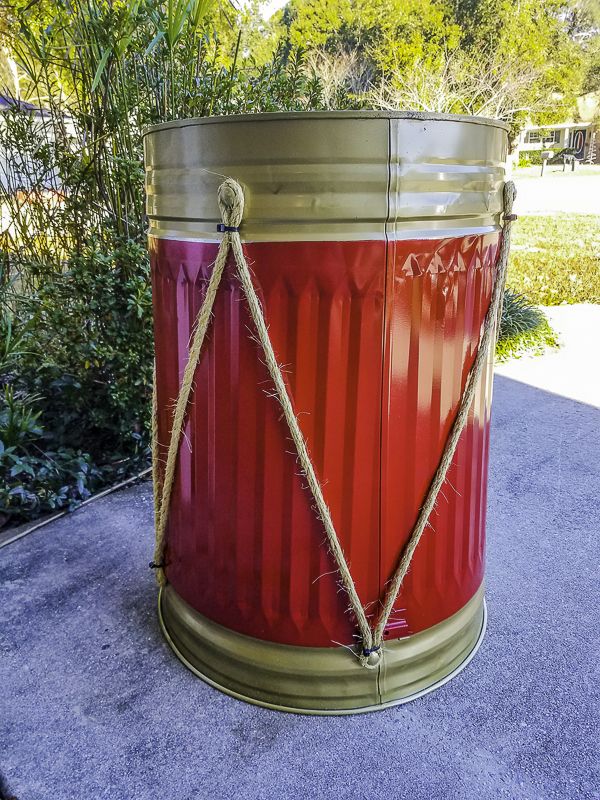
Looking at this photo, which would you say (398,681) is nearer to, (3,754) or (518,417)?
(3,754)

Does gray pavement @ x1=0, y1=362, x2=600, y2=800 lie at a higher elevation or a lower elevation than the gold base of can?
lower

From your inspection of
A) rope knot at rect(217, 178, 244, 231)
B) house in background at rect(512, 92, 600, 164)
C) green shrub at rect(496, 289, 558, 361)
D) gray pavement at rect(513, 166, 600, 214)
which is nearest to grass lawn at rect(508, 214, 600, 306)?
gray pavement at rect(513, 166, 600, 214)

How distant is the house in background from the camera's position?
22.2 m

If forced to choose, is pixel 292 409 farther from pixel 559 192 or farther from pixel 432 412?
pixel 559 192

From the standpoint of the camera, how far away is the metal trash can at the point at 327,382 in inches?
51.9

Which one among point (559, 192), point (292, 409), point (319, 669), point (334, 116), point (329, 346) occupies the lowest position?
point (319, 669)

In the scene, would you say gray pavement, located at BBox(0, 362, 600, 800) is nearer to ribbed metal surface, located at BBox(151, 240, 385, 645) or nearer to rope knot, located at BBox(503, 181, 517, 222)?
ribbed metal surface, located at BBox(151, 240, 385, 645)

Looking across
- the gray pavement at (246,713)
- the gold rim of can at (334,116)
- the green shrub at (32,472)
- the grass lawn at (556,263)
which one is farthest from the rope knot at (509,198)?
the grass lawn at (556,263)

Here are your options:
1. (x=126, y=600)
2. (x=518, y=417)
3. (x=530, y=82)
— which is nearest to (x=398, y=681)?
(x=126, y=600)

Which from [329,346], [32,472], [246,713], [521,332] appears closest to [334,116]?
[329,346]

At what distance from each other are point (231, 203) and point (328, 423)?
0.51 metres

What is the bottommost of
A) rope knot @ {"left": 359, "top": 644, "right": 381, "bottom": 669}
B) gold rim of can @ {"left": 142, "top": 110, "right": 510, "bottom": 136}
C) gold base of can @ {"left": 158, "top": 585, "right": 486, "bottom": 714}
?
gold base of can @ {"left": 158, "top": 585, "right": 486, "bottom": 714}

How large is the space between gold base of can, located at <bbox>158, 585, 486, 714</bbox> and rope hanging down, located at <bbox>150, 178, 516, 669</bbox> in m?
0.07

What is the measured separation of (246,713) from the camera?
5.23 feet
